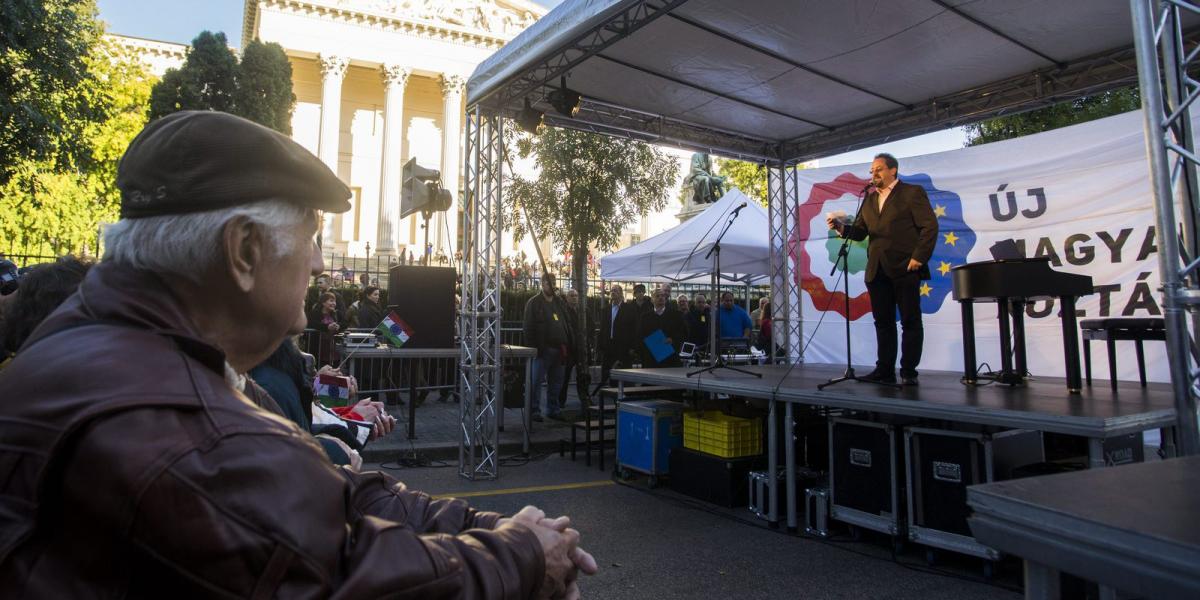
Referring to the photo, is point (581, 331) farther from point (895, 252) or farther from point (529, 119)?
point (895, 252)

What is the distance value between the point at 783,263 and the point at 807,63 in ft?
12.5

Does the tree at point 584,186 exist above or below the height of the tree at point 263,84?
below

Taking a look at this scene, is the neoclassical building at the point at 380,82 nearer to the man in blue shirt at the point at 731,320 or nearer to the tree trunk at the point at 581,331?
the tree trunk at the point at 581,331

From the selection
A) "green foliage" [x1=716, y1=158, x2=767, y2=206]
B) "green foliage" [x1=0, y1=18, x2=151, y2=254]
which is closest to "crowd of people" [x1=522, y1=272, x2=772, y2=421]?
"green foliage" [x1=716, y1=158, x2=767, y2=206]

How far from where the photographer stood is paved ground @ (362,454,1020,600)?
400 centimetres

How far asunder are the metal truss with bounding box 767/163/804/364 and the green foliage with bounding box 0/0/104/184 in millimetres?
11983

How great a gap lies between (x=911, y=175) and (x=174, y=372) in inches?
411

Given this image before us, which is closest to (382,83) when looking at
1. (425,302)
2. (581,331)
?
Result: (581,331)

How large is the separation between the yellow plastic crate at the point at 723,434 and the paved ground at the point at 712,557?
0.54m

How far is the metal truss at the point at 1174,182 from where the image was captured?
10.6 feet

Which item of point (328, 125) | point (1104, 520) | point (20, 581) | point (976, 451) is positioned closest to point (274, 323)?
point (20, 581)

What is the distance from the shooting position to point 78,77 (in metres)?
11.7

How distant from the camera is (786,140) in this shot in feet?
32.8

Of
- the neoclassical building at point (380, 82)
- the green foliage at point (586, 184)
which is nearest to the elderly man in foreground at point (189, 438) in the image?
the green foliage at point (586, 184)
